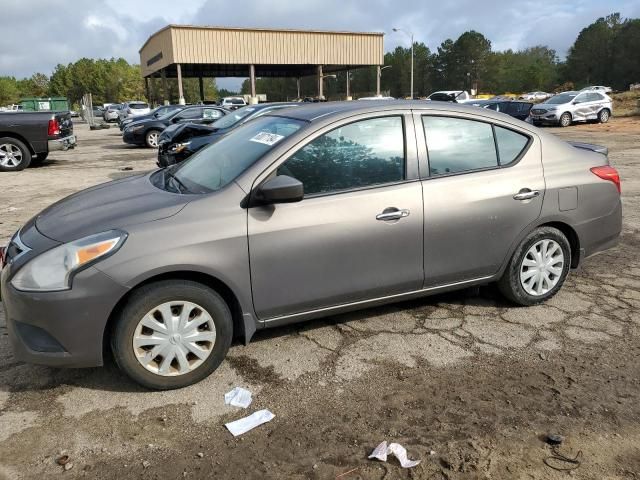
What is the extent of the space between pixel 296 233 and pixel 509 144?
6.38 feet

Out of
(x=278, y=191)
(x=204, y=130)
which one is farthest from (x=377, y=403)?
(x=204, y=130)

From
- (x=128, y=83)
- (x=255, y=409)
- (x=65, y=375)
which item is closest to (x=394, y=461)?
(x=255, y=409)

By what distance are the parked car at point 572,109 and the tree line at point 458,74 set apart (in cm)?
6218

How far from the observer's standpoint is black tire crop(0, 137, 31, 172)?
42.5 ft

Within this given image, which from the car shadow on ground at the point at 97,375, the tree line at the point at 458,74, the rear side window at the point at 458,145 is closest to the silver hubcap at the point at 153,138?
the car shadow on ground at the point at 97,375

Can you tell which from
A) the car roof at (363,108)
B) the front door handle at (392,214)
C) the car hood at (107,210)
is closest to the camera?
the car hood at (107,210)

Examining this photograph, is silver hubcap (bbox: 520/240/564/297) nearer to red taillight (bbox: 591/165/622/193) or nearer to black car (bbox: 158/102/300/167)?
red taillight (bbox: 591/165/622/193)

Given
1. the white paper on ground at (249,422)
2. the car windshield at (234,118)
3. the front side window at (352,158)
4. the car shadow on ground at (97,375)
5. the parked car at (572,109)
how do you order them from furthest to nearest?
the parked car at (572,109) < the car windshield at (234,118) < the front side window at (352,158) < the car shadow on ground at (97,375) < the white paper on ground at (249,422)

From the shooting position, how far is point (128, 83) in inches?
4072

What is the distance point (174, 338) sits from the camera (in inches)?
124

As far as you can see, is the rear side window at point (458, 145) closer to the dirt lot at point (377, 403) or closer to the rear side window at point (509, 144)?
the rear side window at point (509, 144)

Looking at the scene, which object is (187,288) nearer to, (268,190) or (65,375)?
(268,190)

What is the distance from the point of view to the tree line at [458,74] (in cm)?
9019

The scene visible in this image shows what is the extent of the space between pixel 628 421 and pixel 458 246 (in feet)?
4.97
